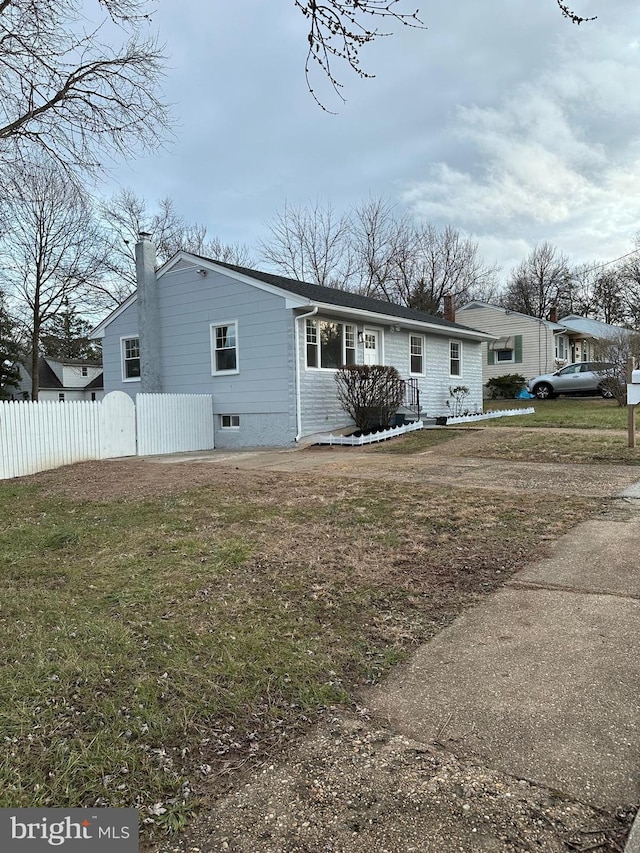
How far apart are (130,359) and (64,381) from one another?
2395cm

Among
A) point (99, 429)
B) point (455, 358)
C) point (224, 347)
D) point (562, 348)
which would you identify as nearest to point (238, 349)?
point (224, 347)

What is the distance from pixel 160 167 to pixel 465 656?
12233mm

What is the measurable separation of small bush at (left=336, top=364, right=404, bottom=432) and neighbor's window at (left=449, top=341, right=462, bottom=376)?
19.1 feet

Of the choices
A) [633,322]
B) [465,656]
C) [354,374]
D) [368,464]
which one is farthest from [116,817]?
[633,322]

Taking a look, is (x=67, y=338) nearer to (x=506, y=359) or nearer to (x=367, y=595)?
(x=506, y=359)

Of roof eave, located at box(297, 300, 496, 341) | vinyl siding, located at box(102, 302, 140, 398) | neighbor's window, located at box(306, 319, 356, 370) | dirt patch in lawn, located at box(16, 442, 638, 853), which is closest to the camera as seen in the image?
dirt patch in lawn, located at box(16, 442, 638, 853)

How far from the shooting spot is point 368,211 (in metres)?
33.9

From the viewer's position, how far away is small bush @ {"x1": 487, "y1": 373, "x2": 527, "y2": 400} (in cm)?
2830

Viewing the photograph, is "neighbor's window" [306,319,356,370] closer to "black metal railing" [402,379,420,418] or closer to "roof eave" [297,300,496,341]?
"roof eave" [297,300,496,341]

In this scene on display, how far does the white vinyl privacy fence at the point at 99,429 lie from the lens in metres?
10.6

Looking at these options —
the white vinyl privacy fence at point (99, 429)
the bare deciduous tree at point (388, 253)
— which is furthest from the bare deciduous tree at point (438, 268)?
the white vinyl privacy fence at point (99, 429)

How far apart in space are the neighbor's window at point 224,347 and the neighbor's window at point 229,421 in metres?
1.25

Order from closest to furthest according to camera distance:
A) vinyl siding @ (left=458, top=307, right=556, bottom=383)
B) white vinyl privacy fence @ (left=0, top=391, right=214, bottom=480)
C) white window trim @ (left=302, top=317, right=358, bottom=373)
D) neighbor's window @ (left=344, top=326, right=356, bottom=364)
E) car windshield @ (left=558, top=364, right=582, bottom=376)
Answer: white vinyl privacy fence @ (left=0, top=391, right=214, bottom=480), white window trim @ (left=302, top=317, right=358, bottom=373), neighbor's window @ (left=344, top=326, right=356, bottom=364), car windshield @ (left=558, top=364, right=582, bottom=376), vinyl siding @ (left=458, top=307, right=556, bottom=383)

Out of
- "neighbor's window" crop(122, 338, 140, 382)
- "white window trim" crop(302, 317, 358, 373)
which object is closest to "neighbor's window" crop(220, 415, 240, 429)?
"white window trim" crop(302, 317, 358, 373)
